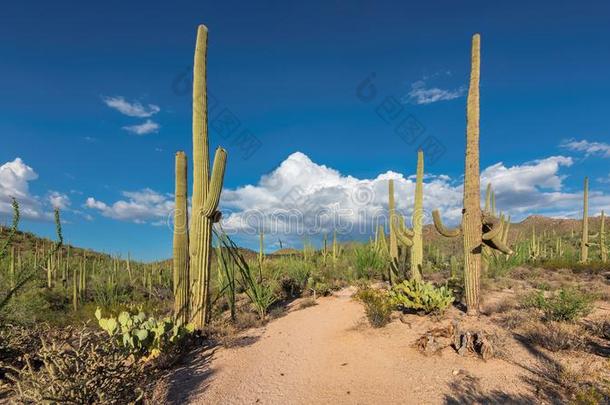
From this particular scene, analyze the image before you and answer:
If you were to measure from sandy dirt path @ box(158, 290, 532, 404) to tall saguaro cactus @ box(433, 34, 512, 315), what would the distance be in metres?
1.69

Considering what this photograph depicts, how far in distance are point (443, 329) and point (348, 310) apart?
2861mm

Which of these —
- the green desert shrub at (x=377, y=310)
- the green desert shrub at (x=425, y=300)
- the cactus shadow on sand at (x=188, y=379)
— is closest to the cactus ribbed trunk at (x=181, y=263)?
the cactus shadow on sand at (x=188, y=379)

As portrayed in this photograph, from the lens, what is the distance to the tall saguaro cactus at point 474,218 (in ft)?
24.9

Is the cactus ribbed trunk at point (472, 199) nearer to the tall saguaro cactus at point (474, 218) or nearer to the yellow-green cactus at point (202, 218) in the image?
the tall saguaro cactus at point (474, 218)

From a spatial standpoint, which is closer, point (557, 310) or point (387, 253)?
point (557, 310)

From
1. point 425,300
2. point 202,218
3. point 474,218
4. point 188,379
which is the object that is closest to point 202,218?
point 202,218

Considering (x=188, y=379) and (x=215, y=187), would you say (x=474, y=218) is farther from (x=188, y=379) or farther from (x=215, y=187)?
(x=188, y=379)

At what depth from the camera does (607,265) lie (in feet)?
51.4

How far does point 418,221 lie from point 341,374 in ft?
19.6

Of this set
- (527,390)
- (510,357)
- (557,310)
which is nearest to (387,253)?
(557,310)

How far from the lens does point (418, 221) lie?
33.0ft

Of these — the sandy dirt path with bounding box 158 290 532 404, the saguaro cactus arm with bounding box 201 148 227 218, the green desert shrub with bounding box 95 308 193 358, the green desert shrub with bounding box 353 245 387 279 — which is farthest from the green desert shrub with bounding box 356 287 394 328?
the green desert shrub with bounding box 353 245 387 279

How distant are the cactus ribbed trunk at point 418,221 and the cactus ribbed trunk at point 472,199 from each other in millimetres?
1749

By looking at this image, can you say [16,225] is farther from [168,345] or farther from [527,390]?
[527,390]
